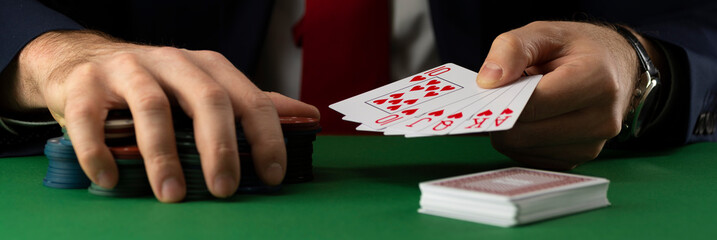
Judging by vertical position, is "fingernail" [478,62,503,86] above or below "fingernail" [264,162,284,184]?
above

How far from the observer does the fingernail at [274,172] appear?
96cm

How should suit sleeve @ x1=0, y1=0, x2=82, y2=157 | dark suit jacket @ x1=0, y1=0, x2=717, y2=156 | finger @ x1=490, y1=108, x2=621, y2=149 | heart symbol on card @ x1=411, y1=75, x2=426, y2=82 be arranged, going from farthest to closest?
1. dark suit jacket @ x1=0, y1=0, x2=717, y2=156
2. suit sleeve @ x1=0, y1=0, x2=82, y2=157
3. heart symbol on card @ x1=411, y1=75, x2=426, y2=82
4. finger @ x1=490, y1=108, x2=621, y2=149

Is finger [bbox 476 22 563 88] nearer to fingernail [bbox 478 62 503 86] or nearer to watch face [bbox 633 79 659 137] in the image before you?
fingernail [bbox 478 62 503 86]

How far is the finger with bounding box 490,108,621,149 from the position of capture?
4.07ft

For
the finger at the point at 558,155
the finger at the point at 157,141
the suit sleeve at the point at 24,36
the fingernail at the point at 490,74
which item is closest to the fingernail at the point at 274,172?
the finger at the point at 157,141

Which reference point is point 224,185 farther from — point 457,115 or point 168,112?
point 457,115

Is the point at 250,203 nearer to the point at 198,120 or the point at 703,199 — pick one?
the point at 198,120

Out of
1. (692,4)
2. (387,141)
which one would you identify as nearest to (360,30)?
(387,141)

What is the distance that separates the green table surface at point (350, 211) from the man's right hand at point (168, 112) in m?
0.04

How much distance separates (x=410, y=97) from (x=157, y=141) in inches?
20.1

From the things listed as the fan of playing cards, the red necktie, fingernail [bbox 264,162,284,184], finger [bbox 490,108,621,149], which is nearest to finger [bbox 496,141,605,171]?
finger [bbox 490,108,621,149]

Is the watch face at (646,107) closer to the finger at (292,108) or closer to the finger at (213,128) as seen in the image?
the finger at (292,108)

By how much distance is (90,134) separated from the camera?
2.98ft

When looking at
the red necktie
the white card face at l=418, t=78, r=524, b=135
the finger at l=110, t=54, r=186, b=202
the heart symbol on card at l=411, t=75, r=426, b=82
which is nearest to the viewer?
the finger at l=110, t=54, r=186, b=202
